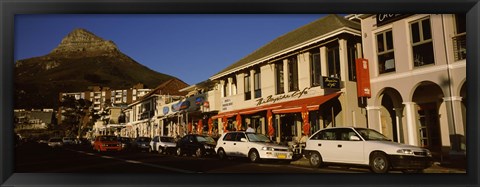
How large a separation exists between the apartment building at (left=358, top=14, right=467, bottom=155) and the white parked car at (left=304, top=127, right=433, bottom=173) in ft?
12.3

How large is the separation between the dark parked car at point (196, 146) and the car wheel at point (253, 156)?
3.99m

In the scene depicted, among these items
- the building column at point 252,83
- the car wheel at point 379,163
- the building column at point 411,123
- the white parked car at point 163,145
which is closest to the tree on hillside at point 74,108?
the white parked car at point 163,145

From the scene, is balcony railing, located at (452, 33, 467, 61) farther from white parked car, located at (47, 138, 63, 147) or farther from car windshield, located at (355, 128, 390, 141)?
white parked car, located at (47, 138, 63, 147)

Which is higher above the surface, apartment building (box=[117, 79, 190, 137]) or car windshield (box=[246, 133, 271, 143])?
apartment building (box=[117, 79, 190, 137])

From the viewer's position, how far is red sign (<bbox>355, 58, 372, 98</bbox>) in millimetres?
18234

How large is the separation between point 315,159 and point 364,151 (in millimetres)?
2170

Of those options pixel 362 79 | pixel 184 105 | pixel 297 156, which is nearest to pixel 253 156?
pixel 297 156

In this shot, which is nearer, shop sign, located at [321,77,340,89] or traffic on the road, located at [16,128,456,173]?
traffic on the road, located at [16,128,456,173]

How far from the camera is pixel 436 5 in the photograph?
11.6 m

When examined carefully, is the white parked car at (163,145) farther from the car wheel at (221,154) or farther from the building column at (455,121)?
the building column at (455,121)

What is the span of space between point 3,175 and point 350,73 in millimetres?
15774

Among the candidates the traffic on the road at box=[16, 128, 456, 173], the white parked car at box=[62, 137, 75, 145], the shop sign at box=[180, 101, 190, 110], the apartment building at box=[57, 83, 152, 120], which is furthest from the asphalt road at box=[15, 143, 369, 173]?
the white parked car at box=[62, 137, 75, 145]

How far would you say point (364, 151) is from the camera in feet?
39.7

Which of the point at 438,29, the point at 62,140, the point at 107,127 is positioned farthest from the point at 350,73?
the point at 107,127
